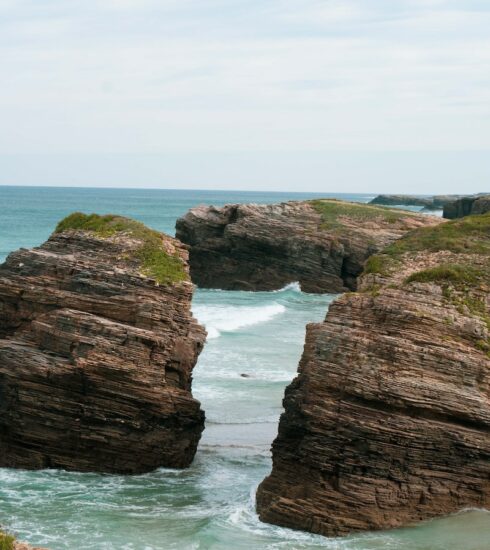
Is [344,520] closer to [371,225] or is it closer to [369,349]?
[369,349]

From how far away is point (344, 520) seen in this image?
71.5ft

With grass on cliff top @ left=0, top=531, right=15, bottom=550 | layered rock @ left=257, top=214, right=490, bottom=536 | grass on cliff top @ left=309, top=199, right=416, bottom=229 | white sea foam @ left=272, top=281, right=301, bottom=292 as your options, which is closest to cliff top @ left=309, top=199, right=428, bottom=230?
grass on cliff top @ left=309, top=199, right=416, bottom=229

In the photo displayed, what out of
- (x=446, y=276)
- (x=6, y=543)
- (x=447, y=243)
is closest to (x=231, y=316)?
(x=447, y=243)

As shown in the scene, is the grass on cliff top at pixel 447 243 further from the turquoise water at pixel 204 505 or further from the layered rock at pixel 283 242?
the layered rock at pixel 283 242

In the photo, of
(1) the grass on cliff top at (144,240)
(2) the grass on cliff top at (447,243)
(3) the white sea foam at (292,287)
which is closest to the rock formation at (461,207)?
(3) the white sea foam at (292,287)

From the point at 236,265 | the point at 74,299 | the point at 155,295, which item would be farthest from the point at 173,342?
the point at 236,265

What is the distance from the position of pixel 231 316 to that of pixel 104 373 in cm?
3139

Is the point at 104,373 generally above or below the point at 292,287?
above

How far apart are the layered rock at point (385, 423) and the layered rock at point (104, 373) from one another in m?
4.38

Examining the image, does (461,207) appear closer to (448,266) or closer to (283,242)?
(283,242)

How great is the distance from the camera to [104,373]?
26.0m

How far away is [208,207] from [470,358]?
5206 cm

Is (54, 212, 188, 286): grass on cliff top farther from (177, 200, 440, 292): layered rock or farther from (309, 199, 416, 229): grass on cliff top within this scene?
(309, 199, 416, 229): grass on cliff top

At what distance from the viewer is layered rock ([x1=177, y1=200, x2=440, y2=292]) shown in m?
69.0
